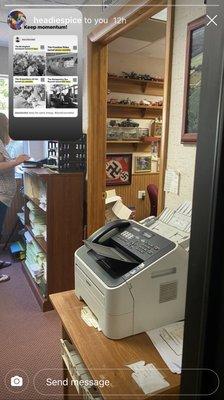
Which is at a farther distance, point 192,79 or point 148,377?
point 192,79

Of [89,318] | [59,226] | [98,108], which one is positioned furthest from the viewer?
[59,226]

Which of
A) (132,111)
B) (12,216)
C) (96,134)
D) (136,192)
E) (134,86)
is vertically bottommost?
(12,216)

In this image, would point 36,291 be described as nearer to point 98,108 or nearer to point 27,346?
point 27,346

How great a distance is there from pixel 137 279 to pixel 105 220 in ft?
4.67

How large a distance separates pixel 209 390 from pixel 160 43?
10.0 feet

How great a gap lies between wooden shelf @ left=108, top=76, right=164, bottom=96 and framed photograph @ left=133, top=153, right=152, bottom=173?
0.71 meters

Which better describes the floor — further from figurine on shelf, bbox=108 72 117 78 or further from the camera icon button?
figurine on shelf, bbox=108 72 117 78

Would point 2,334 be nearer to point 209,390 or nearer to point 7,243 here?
point 7,243

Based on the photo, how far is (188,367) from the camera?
0.58 meters

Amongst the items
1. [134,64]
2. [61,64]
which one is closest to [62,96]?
[61,64]

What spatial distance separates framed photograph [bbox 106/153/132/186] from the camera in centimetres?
326

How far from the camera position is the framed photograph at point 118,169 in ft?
10.7

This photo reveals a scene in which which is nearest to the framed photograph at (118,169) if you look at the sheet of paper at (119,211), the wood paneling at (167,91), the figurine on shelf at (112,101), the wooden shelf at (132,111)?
the wooden shelf at (132,111)

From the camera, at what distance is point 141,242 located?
3.64ft
